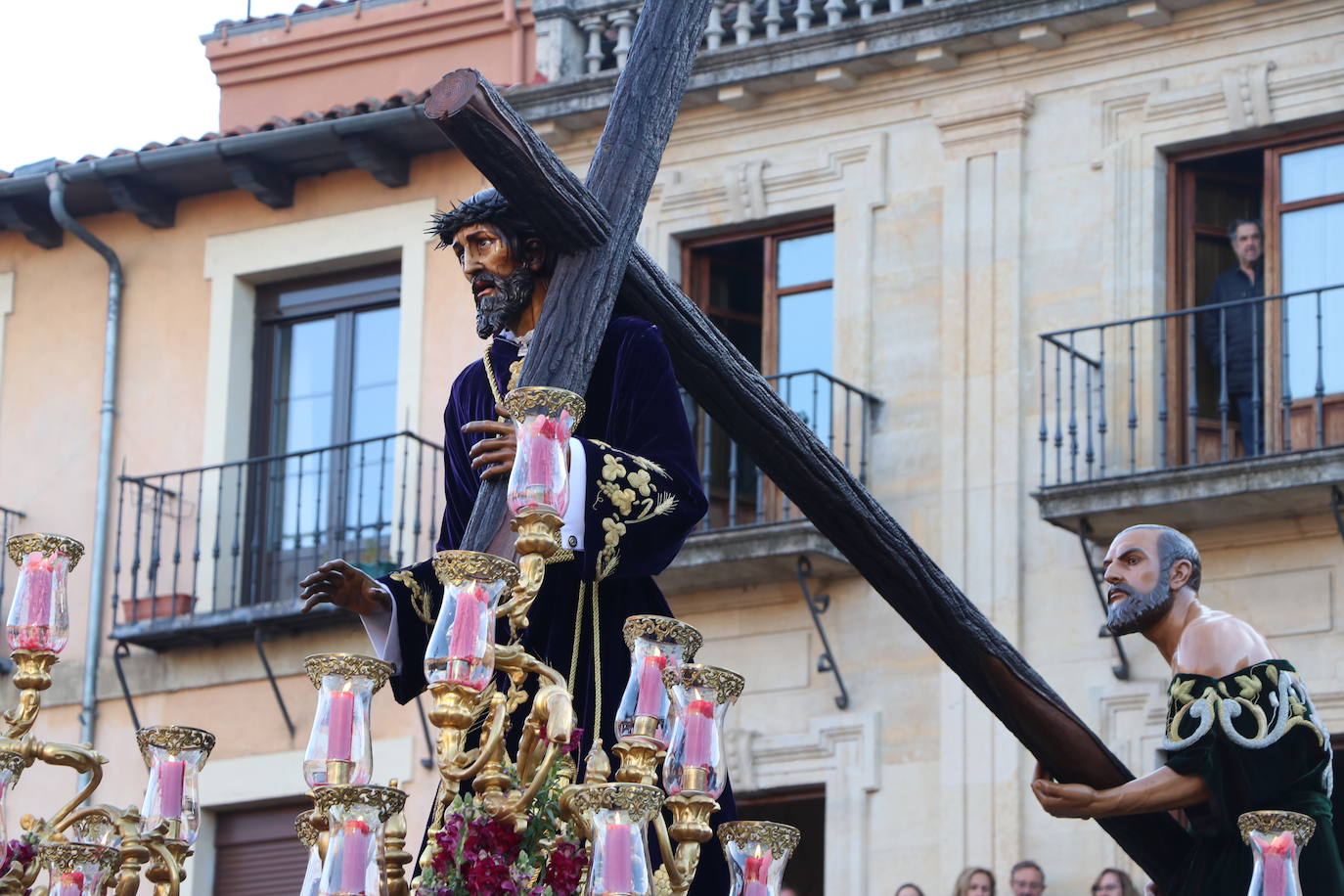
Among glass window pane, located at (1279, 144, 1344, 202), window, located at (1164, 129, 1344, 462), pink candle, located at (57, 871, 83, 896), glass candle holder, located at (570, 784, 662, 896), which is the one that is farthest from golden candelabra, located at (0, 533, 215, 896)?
glass window pane, located at (1279, 144, 1344, 202)

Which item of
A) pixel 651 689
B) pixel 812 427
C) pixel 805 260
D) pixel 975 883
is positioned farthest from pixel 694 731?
pixel 805 260

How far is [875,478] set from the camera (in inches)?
631

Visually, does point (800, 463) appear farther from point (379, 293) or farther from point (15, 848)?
point (379, 293)

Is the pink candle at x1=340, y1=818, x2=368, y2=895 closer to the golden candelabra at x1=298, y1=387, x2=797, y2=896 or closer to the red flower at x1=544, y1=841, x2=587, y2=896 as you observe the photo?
the golden candelabra at x1=298, y1=387, x2=797, y2=896

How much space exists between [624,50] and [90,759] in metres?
11.5

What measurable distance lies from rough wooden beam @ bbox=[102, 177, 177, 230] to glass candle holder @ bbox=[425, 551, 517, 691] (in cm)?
1375

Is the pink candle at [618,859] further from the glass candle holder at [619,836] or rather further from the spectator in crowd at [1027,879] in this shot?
the spectator in crowd at [1027,879]

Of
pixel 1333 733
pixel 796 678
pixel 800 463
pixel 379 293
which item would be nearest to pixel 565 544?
pixel 800 463

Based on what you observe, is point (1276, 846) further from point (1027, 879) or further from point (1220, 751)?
point (1027, 879)

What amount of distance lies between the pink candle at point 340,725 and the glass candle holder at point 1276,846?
1.95 m

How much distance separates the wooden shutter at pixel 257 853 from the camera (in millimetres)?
17266

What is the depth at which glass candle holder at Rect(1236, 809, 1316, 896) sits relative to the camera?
19.7ft

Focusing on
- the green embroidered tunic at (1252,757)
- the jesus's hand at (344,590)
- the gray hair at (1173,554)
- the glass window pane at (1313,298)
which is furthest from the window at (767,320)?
the jesus's hand at (344,590)

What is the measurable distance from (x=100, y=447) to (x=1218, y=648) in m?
12.8
